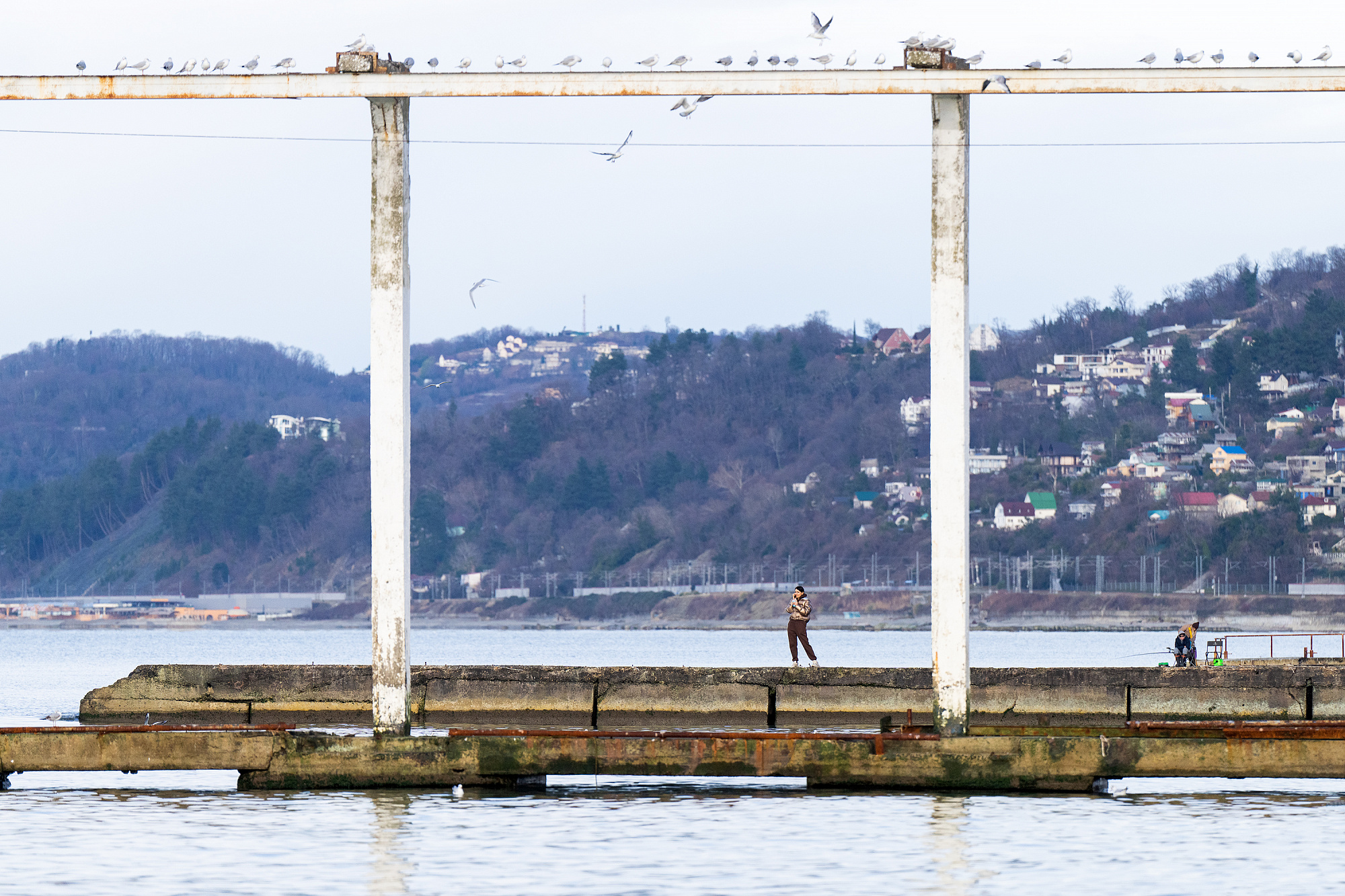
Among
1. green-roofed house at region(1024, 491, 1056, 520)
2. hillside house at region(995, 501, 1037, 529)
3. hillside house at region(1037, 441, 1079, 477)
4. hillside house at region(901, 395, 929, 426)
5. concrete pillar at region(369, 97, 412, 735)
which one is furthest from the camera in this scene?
hillside house at region(901, 395, 929, 426)

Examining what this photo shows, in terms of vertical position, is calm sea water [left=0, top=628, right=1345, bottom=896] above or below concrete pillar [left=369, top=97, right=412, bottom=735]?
below

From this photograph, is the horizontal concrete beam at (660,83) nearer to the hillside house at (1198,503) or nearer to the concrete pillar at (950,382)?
the concrete pillar at (950,382)

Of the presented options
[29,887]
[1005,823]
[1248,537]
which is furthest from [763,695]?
[1248,537]

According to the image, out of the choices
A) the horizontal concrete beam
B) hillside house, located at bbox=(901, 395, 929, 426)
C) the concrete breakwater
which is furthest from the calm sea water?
hillside house, located at bbox=(901, 395, 929, 426)

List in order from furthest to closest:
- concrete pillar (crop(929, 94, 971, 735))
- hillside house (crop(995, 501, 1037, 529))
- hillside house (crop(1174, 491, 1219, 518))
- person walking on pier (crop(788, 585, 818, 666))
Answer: hillside house (crop(995, 501, 1037, 529)) → hillside house (crop(1174, 491, 1219, 518)) → person walking on pier (crop(788, 585, 818, 666)) → concrete pillar (crop(929, 94, 971, 735))

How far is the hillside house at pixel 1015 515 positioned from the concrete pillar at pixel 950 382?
15972cm

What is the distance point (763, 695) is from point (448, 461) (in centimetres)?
17484

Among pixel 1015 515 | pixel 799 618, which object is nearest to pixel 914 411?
pixel 1015 515

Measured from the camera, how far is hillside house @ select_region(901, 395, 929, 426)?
194625 mm

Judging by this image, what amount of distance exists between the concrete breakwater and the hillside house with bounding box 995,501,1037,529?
151 metres

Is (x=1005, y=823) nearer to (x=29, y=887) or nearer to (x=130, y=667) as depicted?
(x=29, y=887)

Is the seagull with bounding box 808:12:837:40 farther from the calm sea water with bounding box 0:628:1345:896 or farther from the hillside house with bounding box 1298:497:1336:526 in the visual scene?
the hillside house with bounding box 1298:497:1336:526

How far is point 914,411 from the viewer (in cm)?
19588

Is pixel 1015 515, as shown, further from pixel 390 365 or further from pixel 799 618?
pixel 390 365
